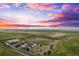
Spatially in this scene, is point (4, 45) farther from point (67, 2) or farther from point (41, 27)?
point (67, 2)

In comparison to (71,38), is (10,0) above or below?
above

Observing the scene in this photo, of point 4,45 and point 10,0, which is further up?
point 10,0

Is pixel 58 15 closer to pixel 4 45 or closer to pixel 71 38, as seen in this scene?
pixel 71 38

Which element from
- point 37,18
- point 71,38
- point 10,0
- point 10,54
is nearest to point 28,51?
point 10,54

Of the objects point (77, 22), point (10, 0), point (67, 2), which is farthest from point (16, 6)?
point (77, 22)

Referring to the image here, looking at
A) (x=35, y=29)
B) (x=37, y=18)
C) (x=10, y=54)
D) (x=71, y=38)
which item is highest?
(x=37, y=18)

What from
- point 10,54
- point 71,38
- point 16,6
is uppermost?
point 16,6
